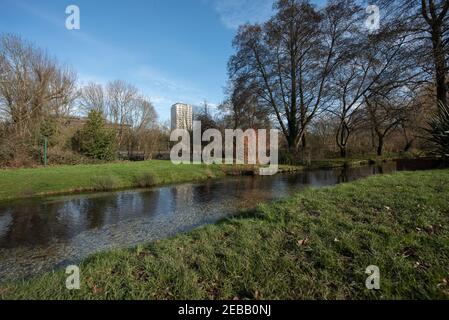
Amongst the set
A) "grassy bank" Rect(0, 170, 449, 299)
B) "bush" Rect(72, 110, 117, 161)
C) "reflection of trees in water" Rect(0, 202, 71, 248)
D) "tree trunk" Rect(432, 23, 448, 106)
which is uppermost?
"tree trunk" Rect(432, 23, 448, 106)

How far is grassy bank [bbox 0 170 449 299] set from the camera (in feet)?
8.05

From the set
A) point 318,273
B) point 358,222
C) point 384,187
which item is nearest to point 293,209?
point 358,222

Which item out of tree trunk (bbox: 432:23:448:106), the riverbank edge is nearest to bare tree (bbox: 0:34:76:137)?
the riverbank edge

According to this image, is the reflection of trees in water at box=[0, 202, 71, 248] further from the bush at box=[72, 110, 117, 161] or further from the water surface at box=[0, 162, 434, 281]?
the bush at box=[72, 110, 117, 161]

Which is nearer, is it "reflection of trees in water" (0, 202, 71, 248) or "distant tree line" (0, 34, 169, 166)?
"reflection of trees in water" (0, 202, 71, 248)

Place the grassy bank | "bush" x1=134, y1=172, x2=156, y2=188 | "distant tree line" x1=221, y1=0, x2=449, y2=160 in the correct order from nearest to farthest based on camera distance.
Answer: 1. the grassy bank
2. "bush" x1=134, y1=172, x2=156, y2=188
3. "distant tree line" x1=221, y1=0, x2=449, y2=160

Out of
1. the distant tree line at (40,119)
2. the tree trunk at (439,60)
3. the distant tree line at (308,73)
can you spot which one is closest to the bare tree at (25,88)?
the distant tree line at (40,119)

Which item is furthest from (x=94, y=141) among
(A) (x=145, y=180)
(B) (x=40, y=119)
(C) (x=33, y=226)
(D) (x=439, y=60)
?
(D) (x=439, y=60)

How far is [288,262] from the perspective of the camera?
116 inches

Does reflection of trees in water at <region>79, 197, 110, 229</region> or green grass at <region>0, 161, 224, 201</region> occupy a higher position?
green grass at <region>0, 161, 224, 201</region>

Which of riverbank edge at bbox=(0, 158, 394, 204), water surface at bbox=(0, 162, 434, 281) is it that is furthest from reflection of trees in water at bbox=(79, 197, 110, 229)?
riverbank edge at bbox=(0, 158, 394, 204)

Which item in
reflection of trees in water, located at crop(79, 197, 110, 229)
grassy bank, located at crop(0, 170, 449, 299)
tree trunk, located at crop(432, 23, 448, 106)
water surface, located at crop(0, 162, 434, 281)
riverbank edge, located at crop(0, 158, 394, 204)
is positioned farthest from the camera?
riverbank edge, located at crop(0, 158, 394, 204)

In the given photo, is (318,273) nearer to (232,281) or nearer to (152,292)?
(232,281)

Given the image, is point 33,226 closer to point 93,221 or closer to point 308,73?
point 93,221
